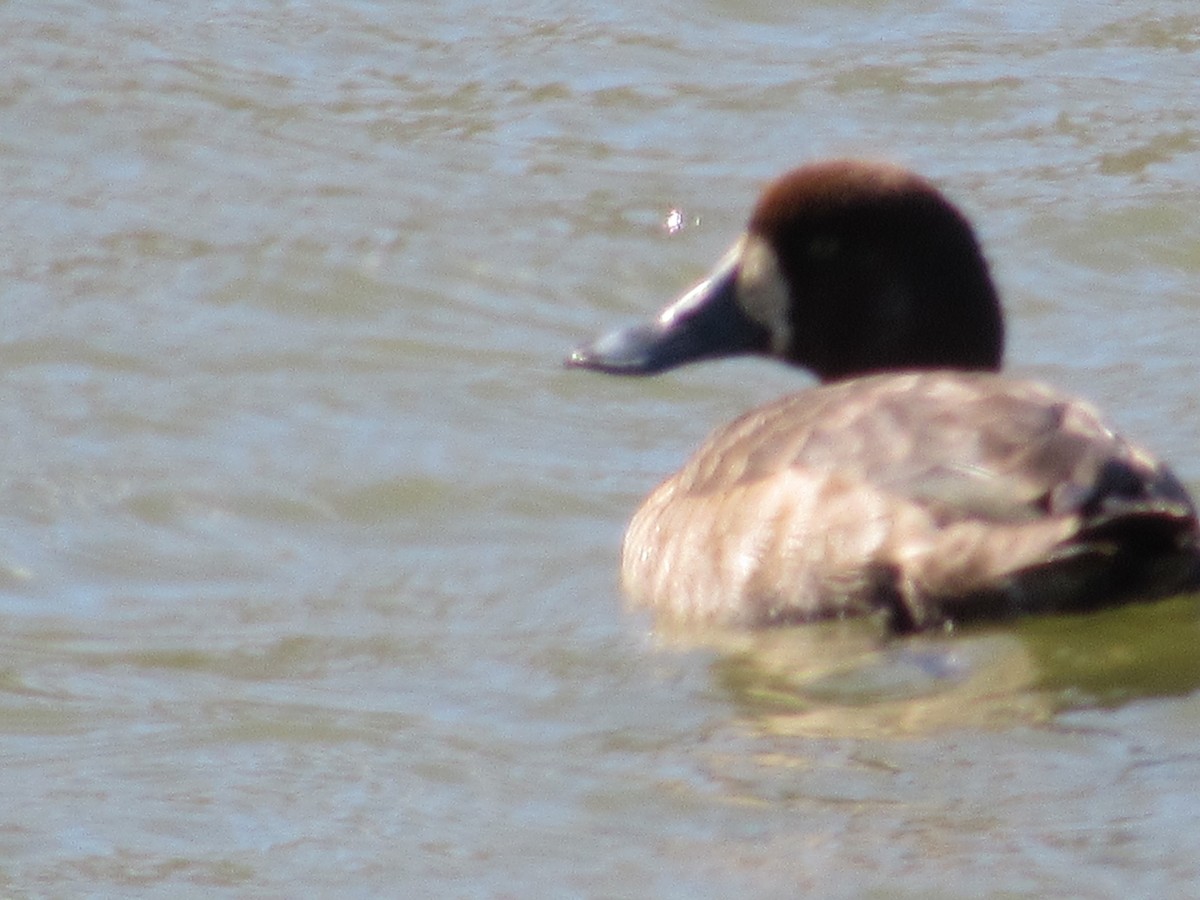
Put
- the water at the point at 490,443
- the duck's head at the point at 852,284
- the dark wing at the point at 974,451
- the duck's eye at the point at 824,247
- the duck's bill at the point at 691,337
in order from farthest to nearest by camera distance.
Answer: the duck's bill at the point at 691,337 → the duck's eye at the point at 824,247 → the duck's head at the point at 852,284 → the dark wing at the point at 974,451 → the water at the point at 490,443

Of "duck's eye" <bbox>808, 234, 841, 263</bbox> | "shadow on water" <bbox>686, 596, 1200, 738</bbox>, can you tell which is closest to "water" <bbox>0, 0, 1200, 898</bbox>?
"shadow on water" <bbox>686, 596, 1200, 738</bbox>

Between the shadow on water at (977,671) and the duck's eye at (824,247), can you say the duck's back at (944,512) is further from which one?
the duck's eye at (824,247)

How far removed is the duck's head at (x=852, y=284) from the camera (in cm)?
757

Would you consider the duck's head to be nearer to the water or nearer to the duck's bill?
the duck's bill

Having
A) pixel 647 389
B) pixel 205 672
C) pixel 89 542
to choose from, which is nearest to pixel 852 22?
pixel 647 389

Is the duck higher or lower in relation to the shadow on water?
higher

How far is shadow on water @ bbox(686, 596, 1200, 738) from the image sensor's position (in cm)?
637

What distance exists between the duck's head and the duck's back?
Result: 29.8 inches

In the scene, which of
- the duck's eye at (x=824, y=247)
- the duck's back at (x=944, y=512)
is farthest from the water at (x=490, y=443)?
the duck's eye at (x=824, y=247)

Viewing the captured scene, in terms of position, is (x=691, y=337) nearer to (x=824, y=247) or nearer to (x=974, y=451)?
(x=824, y=247)

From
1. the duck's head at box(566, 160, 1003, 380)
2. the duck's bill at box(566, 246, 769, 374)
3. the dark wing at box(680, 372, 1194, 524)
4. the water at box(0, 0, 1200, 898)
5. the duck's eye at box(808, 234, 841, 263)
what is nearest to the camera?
the water at box(0, 0, 1200, 898)

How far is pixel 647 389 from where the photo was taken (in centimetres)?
929

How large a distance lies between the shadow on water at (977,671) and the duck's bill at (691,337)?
151 cm

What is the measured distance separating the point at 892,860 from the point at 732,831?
1.17 ft
